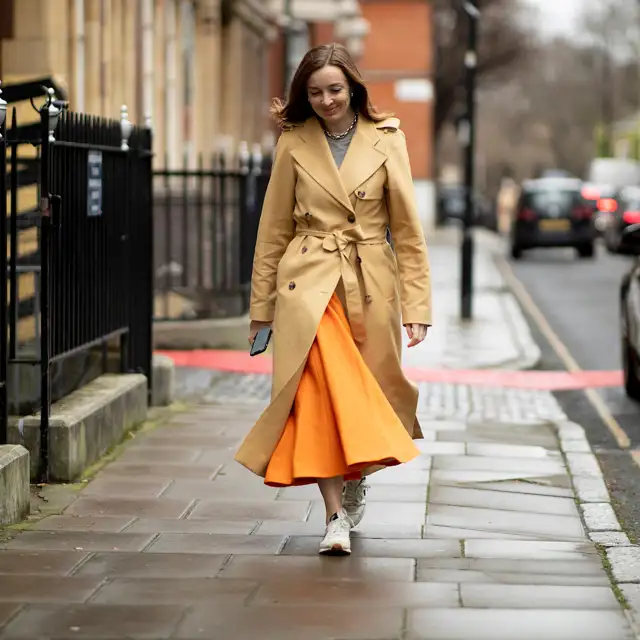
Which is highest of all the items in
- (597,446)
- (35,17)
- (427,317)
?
(35,17)

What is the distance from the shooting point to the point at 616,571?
5984 mm

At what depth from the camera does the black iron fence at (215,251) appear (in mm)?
14227

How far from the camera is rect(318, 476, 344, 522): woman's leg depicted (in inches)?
249

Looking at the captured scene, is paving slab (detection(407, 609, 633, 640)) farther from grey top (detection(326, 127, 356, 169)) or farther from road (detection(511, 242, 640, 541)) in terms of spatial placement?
grey top (detection(326, 127, 356, 169))

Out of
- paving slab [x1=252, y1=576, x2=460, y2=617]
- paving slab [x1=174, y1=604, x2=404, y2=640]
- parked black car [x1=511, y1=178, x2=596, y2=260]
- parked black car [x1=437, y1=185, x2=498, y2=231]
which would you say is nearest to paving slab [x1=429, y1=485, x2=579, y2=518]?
paving slab [x1=252, y1=576, x2=460, y2=617]

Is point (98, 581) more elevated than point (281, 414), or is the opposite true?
point (281, 414)

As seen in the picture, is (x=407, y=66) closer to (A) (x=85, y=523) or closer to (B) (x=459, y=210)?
(B) (x=459, y=210)

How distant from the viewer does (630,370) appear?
1148 centimetres

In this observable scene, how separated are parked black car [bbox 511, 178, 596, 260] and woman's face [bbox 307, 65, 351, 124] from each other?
28.1 m

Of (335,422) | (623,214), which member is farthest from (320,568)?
(623,214)

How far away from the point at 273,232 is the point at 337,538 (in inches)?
45.6

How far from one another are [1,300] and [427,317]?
5.90 ft

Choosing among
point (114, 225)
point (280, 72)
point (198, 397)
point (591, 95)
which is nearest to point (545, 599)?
point (114, 225)

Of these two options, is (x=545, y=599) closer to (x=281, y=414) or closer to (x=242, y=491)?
(x=281, y=414)
